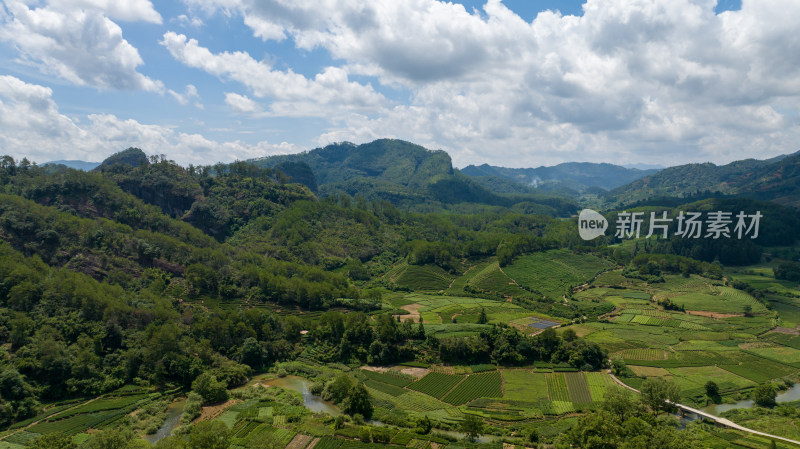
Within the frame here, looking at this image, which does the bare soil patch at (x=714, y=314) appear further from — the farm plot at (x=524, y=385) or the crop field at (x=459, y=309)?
the farm plot at (x=524, y=385)

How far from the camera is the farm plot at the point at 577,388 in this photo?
1975 inches

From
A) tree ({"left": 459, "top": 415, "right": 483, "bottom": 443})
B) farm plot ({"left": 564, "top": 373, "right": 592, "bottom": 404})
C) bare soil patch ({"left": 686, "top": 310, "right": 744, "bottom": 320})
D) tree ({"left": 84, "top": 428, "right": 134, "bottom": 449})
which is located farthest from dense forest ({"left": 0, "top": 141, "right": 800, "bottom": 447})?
bare soil patch ({"left": 686, "top": 310, "right": 744, "bottom": 320})

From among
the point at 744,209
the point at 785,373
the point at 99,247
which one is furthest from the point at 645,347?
the point at 744,209

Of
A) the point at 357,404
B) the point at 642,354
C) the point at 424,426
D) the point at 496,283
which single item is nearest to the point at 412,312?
the point at 496,283

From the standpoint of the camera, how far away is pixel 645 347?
221 feet

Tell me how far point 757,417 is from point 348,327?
50622 millimetres

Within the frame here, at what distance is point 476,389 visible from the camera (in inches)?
2115

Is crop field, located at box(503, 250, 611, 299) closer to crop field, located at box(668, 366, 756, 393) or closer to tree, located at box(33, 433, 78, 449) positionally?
crop field, located at box(668, 366, 756, 393)

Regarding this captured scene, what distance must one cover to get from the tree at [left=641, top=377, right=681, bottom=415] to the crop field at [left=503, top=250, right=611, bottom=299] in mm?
49768

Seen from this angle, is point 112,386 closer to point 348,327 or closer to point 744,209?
point 348,327

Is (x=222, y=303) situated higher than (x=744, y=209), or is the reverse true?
(x=744, y=209)

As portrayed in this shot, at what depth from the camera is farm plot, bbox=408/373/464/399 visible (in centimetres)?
5324

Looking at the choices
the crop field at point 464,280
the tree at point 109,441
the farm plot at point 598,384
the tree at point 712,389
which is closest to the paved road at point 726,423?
the tree at point 712,389

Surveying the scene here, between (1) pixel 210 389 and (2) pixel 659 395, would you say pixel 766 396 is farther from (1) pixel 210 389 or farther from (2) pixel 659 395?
(1) pixel 210 389
